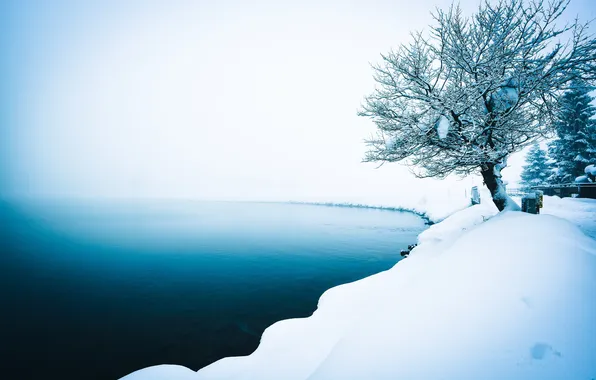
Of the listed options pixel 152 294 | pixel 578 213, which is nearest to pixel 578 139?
pixel 578 213

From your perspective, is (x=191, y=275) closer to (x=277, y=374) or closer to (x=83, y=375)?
(x=83, y=375)

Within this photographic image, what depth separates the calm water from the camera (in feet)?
19.4

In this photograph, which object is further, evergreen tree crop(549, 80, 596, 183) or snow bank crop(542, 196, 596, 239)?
evergreen tree crop(549, 80, 596, 183)

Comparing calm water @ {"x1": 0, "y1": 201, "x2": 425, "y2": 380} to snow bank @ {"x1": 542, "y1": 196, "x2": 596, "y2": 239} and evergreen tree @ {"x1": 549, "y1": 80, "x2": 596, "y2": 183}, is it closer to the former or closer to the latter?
snow bank @ {"x1": 542, "y1": 196, "x2": 596, "y2": 239}

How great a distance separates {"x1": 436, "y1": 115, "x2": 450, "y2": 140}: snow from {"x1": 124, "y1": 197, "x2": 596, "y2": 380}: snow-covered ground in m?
2.86

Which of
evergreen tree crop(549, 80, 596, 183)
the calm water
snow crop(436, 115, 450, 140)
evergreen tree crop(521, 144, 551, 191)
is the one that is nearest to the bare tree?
snow crop(436, 115, 450, 140)

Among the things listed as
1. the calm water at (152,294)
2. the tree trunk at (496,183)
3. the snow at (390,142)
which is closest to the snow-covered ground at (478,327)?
the calm water at (152,294)

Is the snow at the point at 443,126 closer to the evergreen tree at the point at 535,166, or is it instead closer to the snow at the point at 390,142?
the snow at the point at 390,142

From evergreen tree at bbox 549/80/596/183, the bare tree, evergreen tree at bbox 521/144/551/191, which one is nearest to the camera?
the bare tree

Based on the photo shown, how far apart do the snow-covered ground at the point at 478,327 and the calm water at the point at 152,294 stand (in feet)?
8.57

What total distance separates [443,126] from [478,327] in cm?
567

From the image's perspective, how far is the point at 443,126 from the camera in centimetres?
667

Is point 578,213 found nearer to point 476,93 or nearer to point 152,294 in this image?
point 476,93

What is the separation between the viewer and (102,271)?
1228cm
